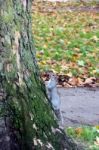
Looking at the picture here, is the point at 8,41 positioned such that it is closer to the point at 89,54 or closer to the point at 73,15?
the point at 89,54

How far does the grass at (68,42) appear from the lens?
9.77 metres

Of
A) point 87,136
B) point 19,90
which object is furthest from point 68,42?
point 19,90

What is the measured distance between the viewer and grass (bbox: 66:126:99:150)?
16.3ft

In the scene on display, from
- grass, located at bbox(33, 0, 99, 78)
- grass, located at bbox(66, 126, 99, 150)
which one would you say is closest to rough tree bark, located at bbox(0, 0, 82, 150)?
grass, located at bbox(66, 126, 99, 150)

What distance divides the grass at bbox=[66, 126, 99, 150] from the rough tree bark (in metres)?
1.10

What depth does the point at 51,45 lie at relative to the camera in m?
12.1

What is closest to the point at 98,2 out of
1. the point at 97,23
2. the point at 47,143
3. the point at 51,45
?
the point at 97,23

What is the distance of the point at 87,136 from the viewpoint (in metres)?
5.32

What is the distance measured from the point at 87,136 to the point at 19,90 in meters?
1.76

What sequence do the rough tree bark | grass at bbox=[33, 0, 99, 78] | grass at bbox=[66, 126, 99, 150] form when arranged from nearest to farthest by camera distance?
1. the rough tree bark
2. grass at bbox=[66, 126, 99, 150]
3. grass at bbox=[33, 0, 99, 78]

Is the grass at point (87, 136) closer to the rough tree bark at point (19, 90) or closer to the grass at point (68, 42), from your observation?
the rough tree bark at point (19, 90)

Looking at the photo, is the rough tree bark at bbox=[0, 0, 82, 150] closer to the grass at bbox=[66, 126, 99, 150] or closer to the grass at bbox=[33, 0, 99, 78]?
the grass at bbox=[66, 126, 99, 150]

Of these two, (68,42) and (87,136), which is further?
(68,42)

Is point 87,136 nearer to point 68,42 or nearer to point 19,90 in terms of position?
point 19,90
